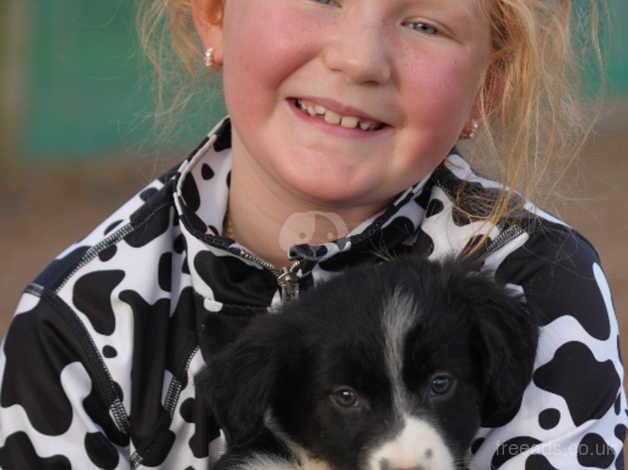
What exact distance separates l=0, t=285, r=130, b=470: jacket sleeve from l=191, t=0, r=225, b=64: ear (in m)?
0.83

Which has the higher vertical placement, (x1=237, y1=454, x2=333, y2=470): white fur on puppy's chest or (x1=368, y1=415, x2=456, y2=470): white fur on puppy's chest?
(x1=368, y1=415, x2=456, y2=470): white fur on puppy's chest

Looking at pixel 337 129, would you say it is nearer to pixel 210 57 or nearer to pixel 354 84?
pixel 354 84

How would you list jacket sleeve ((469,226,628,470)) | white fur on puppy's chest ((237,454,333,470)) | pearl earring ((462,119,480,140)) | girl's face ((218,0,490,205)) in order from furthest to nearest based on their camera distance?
pearl earring ((462,119,480,140)), girl's face ((218,0,490,205)), jacket sleeve ((469,226,628,470)), white fur on puppy's chest ((237,454,333,470))

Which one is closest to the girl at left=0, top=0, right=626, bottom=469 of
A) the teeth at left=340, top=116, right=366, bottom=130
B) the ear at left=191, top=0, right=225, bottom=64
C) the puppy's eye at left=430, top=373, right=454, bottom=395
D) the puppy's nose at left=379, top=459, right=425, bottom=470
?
the teeth at left=340, top=116, right=366, bottom=130

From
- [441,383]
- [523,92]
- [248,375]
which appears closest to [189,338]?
[248,375]

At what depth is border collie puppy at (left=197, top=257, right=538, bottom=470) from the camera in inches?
93.5

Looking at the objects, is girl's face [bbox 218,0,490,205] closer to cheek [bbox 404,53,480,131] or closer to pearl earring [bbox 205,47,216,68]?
cheek [bbox 404,53,480,131]

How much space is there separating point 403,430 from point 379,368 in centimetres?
13

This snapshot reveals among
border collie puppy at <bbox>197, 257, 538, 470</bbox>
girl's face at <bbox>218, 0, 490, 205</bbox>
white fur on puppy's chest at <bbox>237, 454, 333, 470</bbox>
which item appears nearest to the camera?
border collie puppy at <bbox>197, 257, 538, 470</bbox>

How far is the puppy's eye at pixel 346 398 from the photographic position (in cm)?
240

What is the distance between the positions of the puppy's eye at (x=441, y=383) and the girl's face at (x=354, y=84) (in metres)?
0.67

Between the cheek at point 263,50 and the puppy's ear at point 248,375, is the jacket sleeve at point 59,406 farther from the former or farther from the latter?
the cheek at point 263,50

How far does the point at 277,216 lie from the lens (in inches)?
126

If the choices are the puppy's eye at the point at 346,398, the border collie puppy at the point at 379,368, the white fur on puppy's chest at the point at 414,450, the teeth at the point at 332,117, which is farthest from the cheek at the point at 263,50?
the white fur on puppy's chest at the point at 414,450
